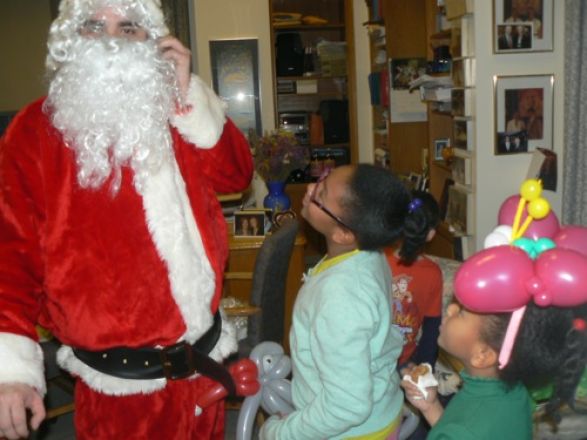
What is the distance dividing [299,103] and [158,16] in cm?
411

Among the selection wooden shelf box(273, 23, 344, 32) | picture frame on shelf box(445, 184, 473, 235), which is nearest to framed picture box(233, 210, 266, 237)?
picture frame on shelf box(445, 184, 473, 235)

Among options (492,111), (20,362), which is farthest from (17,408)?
(492,111)

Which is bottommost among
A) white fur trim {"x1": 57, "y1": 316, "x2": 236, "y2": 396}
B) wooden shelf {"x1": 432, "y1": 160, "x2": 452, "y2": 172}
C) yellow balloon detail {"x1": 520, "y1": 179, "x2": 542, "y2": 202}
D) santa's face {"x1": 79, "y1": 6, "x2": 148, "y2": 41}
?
white fur trim {"x1": 57, "y1": 316, "x2": 236, "y2": 396}

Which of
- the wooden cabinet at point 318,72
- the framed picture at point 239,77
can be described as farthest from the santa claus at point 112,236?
the wooden cabinet at point 318,72

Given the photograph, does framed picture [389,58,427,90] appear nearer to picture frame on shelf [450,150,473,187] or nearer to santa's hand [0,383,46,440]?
picture frame on shelf [450,150,473,187]

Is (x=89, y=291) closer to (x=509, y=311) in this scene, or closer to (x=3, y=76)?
(x=509, y=311)

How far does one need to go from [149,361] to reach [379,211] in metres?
0.63

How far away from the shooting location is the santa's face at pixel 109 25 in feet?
5.02

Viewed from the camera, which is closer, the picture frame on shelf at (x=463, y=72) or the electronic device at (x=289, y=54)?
the picture frame on shelf at (x=463, y=72)

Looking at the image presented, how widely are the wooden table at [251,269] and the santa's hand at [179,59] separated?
147 centimetres

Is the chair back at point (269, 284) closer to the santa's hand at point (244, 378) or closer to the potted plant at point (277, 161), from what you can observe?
the potted plant at point (277, 161)

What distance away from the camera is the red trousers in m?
1.52

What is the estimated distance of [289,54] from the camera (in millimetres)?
5273

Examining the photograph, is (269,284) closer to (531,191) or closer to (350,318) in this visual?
Result: (350,318)
